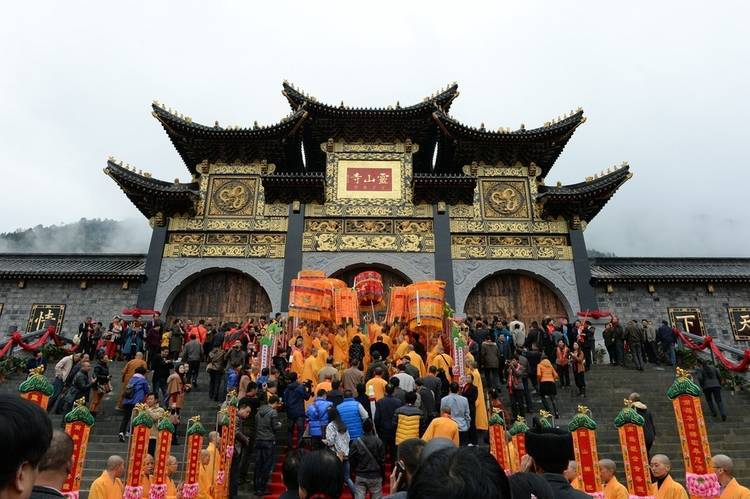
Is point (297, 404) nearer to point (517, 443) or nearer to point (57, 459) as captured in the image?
point (517, 443)

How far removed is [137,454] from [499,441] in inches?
195

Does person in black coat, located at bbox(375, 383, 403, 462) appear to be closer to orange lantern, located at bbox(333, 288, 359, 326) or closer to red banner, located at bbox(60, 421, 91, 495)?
red banner, located at bbox(60, 421, 91, 495)

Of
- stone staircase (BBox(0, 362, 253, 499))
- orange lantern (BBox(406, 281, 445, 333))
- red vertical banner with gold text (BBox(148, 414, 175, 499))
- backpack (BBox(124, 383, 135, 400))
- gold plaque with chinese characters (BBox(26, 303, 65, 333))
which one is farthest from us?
gold plaque with chinese characters (BBox(26, 303, 65, 333))

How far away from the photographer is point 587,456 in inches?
249

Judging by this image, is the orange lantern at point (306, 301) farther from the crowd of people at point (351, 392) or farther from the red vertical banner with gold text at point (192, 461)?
the red vertical banner with gold text at point (192, 461)

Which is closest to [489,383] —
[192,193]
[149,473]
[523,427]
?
[523,427]

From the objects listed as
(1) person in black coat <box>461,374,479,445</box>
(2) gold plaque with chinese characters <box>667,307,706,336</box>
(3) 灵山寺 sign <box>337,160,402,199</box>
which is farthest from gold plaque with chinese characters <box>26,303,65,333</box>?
(2) gold plaque with chinese characters <box>667,307,706,336</box>

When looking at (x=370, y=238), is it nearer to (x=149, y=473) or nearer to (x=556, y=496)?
(x=149, y=473)

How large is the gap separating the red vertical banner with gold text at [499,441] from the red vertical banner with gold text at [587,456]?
4.14ft

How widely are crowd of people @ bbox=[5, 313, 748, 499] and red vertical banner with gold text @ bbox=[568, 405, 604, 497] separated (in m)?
0.40

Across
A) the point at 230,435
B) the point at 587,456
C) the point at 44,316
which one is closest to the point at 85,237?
the point at 44,316

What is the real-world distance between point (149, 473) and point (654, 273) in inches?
694

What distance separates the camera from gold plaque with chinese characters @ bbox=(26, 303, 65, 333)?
56.0 feet

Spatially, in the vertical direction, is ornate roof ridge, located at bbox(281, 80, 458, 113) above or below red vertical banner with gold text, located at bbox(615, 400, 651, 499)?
above
